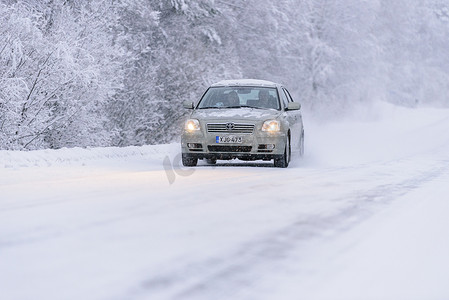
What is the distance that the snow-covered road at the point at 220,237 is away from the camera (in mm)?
4035

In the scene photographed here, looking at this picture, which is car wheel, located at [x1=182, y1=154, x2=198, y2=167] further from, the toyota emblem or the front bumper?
the toyota emblem

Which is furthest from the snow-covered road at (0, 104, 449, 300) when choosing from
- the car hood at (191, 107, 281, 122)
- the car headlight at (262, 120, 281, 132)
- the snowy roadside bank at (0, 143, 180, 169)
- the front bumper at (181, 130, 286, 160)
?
the car hood at (191, 107, 281, 122)

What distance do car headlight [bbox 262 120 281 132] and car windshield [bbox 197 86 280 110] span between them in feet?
3.04

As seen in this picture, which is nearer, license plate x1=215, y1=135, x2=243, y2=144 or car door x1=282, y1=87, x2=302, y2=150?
license plate x1=215, y1=135, x2=243, y2=144

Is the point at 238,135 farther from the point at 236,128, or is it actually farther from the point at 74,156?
the point at 74,156

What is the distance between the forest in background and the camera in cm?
1711

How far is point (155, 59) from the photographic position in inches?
1067

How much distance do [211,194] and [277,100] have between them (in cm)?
713

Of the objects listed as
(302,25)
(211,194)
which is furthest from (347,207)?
(302,25)

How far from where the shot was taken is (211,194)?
8.58m

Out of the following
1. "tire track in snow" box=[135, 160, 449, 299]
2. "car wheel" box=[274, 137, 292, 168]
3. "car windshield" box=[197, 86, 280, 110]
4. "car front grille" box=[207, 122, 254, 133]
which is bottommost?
"car wheel" box=[274, 137, 292, 168]

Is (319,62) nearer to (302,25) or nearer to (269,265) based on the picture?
(302,25)

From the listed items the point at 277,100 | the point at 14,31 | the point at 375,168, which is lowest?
the point at 375,168

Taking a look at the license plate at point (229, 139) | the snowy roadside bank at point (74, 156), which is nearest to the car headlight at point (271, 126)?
the license plate at point (229, 139)
